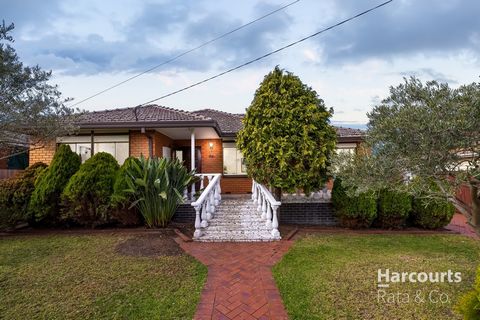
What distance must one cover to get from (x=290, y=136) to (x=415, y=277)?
378 cm

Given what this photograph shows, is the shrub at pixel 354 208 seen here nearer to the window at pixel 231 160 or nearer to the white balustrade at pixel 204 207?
the white balustrade at pixel 204 207

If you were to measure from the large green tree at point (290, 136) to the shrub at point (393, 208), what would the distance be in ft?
7.06

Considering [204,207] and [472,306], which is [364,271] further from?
[204,207]

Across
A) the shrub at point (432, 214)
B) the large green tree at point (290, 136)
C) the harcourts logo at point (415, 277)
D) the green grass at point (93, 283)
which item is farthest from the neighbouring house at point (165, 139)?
the harcourts logo at point (415, 277)

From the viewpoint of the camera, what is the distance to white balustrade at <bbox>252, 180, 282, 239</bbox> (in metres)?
6.48

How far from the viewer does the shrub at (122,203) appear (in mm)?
7016

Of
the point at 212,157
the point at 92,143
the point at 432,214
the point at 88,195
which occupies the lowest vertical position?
the point at 432,214

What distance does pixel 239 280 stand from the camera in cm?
420

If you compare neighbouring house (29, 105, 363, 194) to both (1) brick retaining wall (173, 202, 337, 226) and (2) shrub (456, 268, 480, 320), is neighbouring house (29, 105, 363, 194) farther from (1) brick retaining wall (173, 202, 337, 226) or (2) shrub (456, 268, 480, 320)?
(2) shrub (456, 268, 480, 320)

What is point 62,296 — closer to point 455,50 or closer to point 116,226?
point 116,226

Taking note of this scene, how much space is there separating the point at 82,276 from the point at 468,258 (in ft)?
23.2

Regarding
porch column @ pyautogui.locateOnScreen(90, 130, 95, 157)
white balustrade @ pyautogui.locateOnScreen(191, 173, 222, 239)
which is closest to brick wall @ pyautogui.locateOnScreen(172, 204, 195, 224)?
white balustrade @ pyautogui.locateOnScreen(191, 173, 222, 239)

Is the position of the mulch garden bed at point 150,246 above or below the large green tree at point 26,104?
below

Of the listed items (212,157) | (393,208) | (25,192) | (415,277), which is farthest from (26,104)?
(212,157)
